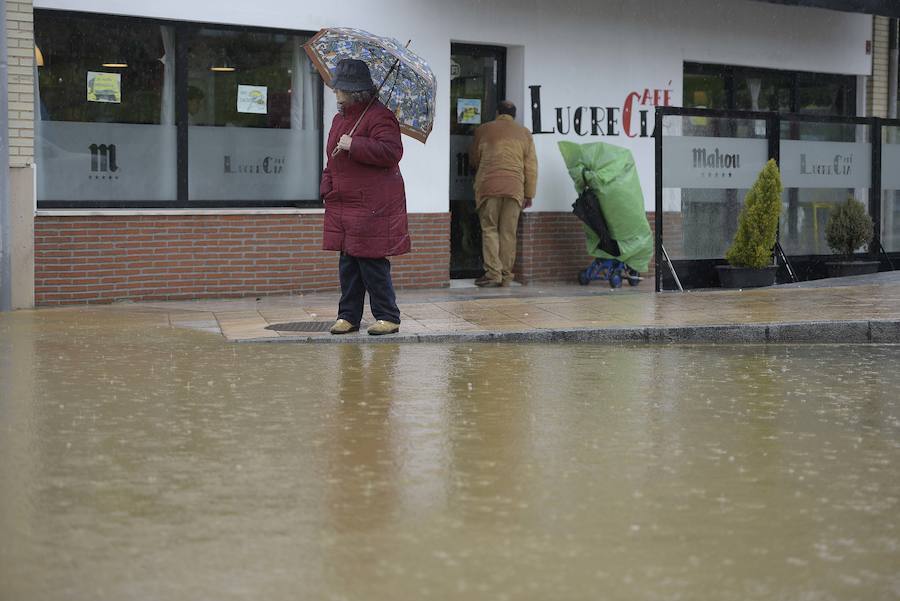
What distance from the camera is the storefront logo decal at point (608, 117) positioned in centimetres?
1658

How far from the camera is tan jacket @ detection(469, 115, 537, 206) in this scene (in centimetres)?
1552

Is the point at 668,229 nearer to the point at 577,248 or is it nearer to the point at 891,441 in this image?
the point at 577,248

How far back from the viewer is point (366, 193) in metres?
10.5

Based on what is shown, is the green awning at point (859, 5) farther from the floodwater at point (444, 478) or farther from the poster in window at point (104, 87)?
the floodwater at point (444, 478)

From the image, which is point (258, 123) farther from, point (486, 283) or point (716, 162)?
point (716, 162)

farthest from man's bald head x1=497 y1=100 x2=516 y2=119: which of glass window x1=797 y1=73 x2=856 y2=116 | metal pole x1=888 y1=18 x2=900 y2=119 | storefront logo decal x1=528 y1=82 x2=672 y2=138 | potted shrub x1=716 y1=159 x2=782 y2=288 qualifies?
metal pole x1=888 y1=18 x2=900 y2=119

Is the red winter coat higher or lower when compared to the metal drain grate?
higher

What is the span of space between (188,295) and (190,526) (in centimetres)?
903

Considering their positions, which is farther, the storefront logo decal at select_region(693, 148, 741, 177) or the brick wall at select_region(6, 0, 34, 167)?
the storefront logo decal at select_region(693, 148, 741, 177)

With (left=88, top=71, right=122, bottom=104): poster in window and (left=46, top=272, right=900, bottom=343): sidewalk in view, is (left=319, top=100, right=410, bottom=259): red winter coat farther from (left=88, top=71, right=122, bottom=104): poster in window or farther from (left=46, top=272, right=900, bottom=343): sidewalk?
(left=88, top=71, right=122, bottom=104): poster in window

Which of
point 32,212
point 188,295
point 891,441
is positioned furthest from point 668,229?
point 891,441

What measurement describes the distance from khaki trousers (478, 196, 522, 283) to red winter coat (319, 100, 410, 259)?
5181mm

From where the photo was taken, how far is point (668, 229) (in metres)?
15.0

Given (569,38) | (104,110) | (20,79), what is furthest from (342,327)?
(569,38)
